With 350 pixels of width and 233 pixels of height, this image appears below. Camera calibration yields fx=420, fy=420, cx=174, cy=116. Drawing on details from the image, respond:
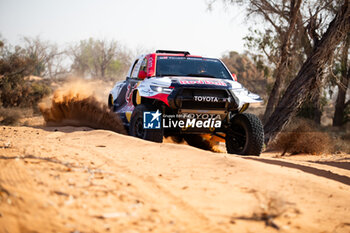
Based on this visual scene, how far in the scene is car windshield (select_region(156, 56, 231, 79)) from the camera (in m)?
8.05

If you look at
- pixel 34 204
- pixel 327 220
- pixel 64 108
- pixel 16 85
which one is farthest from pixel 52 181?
pixel 16 85

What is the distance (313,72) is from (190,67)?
17.8 feet

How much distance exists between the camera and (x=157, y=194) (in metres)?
3.82

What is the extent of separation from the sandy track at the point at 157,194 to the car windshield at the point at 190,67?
2.82 meters

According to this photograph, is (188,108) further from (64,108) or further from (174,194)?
(64,108)

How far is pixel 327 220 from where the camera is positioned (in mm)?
3791

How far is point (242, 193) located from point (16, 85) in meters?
20.1

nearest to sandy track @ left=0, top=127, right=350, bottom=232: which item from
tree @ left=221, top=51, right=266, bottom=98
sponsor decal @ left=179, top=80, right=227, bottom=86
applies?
sponsor decal @ left=179, top=80, right=227, bottom=86

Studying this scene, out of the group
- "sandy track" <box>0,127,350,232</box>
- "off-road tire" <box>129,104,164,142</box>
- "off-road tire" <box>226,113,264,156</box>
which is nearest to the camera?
"sandy track" <box>0,127,350,232</box>

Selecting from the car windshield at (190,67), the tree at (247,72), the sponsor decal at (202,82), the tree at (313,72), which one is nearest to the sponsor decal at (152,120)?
the sponsor decal at (202,82)

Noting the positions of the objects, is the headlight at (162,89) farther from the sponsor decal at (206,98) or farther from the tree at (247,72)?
the tree at (247,72)

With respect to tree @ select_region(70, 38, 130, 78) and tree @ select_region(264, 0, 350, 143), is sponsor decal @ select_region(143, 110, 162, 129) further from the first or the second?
tree @ select_region(70, 38, 130, 78)

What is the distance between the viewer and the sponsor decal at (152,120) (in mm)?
7254

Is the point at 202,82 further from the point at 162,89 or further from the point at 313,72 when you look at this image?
the point at 313,72
